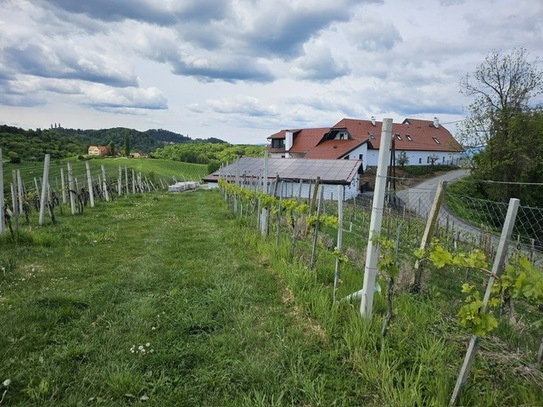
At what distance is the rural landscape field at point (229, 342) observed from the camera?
2.67 meters

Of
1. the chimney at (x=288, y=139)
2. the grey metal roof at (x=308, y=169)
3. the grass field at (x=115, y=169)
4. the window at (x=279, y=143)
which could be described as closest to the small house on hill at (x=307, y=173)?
the grey metal roof at (x=308, y=169)

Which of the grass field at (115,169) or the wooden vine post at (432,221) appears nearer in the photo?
the wooden vine post at (432,221)

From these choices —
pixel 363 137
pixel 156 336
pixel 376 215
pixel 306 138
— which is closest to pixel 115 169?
pixel 306 138

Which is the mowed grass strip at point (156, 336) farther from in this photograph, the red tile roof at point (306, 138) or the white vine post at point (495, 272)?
the red tile roof at point (306, 138)

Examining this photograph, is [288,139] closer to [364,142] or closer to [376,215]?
[364,142]

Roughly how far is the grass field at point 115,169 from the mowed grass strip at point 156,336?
1964 centimetres

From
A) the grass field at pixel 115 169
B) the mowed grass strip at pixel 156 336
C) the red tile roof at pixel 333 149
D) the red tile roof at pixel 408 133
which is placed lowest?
the grass field at pixel 115 169

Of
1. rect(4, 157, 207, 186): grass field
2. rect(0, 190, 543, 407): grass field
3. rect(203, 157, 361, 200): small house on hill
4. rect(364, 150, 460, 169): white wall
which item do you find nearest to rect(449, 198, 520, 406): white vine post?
rect(0, 190, 543, 407): grass field

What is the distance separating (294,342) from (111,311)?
2300mm

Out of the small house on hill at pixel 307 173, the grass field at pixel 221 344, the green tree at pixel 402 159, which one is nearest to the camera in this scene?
the grass field at pixel 221 344

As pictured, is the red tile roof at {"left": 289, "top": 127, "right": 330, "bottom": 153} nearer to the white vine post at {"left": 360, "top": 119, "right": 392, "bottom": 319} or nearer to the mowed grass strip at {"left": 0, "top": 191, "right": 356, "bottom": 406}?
the mowed grass strip at {"left": 0, "top": 191, "right": 356, "bottom": 406}

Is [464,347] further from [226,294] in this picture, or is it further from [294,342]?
[226,294]

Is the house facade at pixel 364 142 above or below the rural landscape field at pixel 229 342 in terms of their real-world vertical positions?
above

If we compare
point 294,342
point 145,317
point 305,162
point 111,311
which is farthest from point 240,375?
point 305,162
